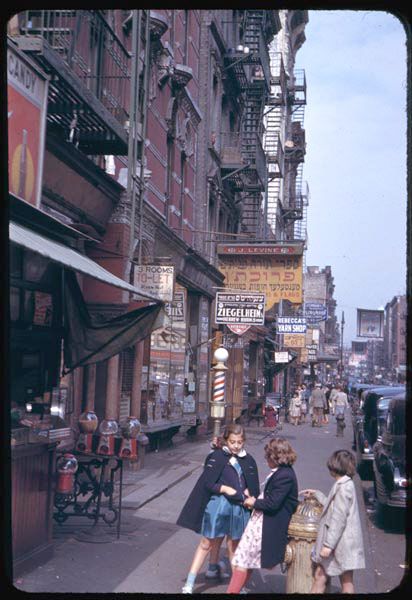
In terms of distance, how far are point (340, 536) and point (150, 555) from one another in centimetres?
311

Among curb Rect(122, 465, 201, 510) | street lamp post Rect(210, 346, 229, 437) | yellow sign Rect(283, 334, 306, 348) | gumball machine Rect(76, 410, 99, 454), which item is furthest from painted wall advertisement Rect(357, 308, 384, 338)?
gumball machine Rect(76, 410, 99, 454)

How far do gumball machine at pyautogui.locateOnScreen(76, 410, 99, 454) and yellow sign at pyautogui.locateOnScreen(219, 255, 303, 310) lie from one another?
41.9 feet

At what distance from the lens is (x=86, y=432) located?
428 inches

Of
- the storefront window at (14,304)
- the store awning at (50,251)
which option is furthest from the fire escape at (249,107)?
the store awning at (50,251)

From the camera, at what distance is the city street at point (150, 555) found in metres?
7.53

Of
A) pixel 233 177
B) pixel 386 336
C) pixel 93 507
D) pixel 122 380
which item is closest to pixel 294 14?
pixel 233 177

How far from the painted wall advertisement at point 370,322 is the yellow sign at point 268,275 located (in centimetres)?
6487

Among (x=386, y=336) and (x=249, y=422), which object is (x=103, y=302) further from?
(x=386, y=336)

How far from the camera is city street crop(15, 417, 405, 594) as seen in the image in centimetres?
753

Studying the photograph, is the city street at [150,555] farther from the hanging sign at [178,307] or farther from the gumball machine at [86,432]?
the hanging sign at [178,307]

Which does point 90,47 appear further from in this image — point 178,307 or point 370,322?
point 370,322

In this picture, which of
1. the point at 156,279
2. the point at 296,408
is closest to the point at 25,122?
the point at 156,279

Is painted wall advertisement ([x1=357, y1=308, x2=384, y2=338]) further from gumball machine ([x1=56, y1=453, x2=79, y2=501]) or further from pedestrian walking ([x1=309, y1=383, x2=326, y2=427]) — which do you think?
gumball machine ([x1=56, y1=453, x2=79, y2=501])

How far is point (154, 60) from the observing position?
1783cm
